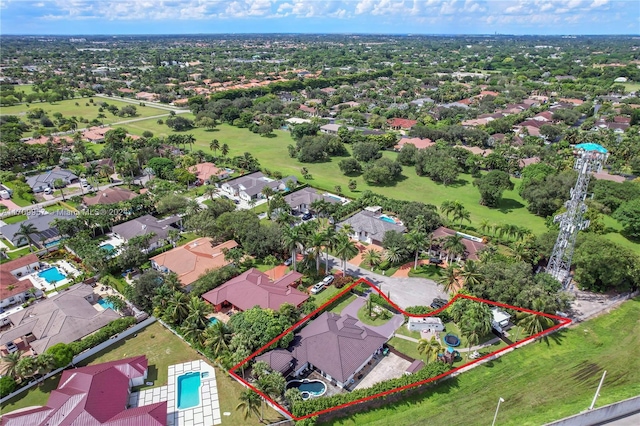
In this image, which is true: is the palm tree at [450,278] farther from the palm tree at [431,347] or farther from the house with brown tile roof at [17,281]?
the house with brown tile roof at [17,281]

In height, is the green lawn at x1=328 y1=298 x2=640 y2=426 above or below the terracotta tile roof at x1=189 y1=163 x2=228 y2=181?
below

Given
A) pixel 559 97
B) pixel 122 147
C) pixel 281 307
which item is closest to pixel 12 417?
pixel 281 307

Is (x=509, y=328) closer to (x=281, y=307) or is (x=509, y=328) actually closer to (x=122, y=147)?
(x=281, y=307)

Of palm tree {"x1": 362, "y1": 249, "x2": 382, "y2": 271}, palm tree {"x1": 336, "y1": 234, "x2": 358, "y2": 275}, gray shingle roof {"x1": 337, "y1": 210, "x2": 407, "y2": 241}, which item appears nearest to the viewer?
palm tree {"x1": 336, "y1": 234, "x2": 358, "y2": 275}

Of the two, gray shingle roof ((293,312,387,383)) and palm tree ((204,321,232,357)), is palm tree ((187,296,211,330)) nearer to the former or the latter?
palm tree ((204,321,232,357))

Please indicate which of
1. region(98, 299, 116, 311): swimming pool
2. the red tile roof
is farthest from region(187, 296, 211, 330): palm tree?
the red tile roof

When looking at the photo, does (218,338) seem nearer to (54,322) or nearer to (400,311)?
(54,322)

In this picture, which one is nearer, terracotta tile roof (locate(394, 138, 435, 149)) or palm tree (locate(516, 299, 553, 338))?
palm tree (locate(516, 299, 553, 338))
